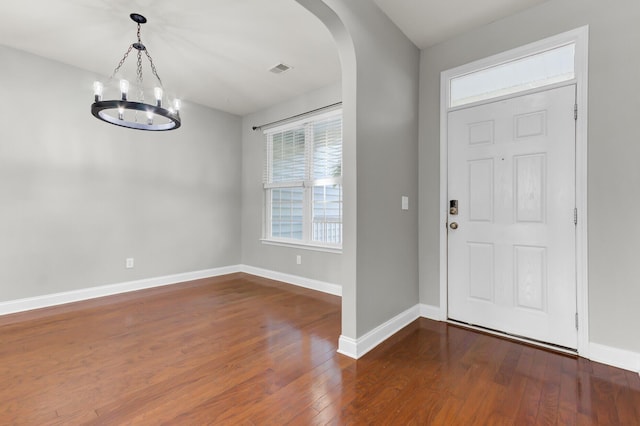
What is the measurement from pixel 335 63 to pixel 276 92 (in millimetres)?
1142

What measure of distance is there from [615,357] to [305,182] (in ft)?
11.6

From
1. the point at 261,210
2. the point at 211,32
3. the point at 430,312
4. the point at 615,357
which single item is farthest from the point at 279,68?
the point at 615,357

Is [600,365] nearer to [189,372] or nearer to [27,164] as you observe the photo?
[189,372]

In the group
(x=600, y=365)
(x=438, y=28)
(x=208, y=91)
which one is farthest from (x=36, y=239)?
(x=600, y=365)

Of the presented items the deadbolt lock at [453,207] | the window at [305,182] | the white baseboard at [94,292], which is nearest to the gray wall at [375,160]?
the deadbolt lock at [453,207]

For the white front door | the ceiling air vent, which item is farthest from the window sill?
the ceiling air vent

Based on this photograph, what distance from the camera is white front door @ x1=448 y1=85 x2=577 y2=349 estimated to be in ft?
7.59

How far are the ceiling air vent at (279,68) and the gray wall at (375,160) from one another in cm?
132

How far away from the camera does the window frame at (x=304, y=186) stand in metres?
4.06

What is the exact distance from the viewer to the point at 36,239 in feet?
10.8

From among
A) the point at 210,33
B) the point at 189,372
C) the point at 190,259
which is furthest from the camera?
the point at 190,259

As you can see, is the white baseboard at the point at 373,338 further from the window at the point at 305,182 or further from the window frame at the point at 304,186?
the window at the point at 305,182

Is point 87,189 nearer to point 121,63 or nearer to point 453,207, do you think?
point 121,63

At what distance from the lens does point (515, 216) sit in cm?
254
